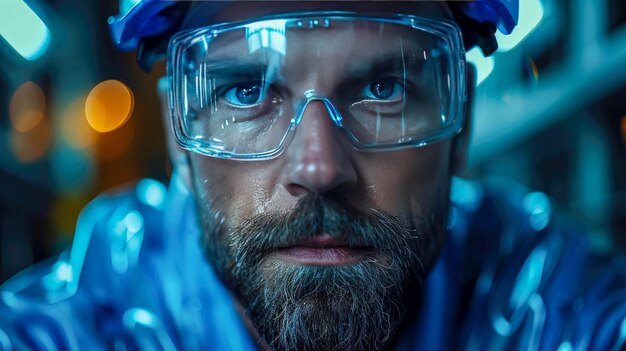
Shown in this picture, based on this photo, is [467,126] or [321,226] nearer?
[321,226]

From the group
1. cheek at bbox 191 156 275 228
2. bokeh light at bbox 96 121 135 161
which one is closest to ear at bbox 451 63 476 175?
cheek at bbox 191 156 275 228

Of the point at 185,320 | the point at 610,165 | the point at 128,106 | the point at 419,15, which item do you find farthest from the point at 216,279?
the point at 610,165

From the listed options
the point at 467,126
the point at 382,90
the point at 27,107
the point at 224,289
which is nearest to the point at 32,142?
the point at 27,107

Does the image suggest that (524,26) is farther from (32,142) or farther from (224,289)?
(32,142)

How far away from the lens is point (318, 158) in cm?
65

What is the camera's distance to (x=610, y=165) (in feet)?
2.52

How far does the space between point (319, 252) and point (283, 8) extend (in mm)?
255

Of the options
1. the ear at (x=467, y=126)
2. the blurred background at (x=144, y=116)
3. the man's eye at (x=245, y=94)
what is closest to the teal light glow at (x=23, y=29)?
the blurred background at (x=144, y=116)

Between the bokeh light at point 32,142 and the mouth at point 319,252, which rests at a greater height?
the bokeh light at point 32,142

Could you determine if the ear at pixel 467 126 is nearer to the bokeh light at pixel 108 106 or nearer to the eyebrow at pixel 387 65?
the eyebrow at pixel 387 65

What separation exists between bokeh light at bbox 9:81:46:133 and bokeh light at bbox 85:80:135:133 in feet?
0.17

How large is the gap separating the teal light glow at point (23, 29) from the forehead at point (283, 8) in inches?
6.4

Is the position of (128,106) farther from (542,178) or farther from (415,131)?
(542,178)

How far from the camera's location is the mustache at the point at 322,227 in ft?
2.15
